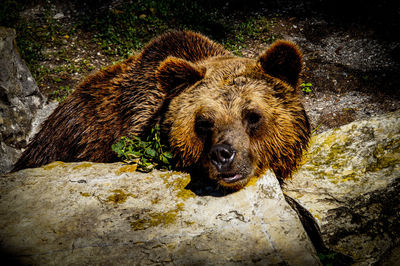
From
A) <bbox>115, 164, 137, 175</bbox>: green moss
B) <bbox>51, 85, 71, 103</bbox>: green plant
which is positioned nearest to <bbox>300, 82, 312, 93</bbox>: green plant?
<bbox>115, 164, 137, 175</bbox>: green moss

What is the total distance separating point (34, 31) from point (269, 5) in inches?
232

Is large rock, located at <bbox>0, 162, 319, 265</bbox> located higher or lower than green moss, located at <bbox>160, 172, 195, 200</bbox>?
higher

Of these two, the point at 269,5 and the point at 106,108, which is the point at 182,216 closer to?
the point at 106,108

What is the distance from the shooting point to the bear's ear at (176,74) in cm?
341

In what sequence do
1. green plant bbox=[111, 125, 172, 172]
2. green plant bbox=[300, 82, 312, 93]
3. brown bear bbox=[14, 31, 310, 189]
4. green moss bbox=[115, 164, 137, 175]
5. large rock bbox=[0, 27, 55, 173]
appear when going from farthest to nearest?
green plant bbox=[300, 82, 312, 93]
large rock bbox=[0, 27, 55, 173]
green plant bbox=[111, 125, 172, 172]
green moss bbox=[115, 164, 137, 175]
brown bear bbox=[14, 31, 310, 189]

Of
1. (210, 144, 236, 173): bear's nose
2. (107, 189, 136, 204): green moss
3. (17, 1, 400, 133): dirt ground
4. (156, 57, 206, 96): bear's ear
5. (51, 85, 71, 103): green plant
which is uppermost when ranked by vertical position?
(156, 57, 206, 96): bear's ear

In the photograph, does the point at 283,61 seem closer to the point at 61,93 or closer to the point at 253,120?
the point at 253,120

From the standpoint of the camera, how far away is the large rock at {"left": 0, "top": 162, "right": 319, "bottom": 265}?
2.25 meters

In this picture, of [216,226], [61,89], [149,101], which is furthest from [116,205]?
[61,89]

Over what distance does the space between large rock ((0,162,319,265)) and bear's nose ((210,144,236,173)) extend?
283 mm

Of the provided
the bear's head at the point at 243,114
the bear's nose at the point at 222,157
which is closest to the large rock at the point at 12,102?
the bear's head at the point at 243,114

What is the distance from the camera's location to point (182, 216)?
104 inches

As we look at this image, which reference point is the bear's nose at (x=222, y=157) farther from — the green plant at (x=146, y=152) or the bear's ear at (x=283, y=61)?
the bear's ear at (x=283, y=61)

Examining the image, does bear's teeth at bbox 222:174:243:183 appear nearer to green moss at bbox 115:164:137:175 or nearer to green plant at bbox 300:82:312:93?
green moss at bbox 115:164:137:175
